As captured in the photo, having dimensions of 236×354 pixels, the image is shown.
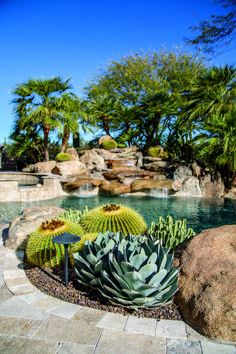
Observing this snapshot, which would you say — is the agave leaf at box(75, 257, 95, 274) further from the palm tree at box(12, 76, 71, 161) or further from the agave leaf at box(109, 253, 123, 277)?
the palm tree at box(12, 76, 71, 161)

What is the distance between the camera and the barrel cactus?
12.7 feet

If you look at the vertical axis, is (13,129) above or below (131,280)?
above

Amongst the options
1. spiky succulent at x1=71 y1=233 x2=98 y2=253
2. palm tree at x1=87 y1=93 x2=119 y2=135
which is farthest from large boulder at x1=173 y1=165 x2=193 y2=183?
spiky succulent at x1=71 y1=233 x2=98 y2=253

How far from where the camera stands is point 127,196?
1289 centimetres

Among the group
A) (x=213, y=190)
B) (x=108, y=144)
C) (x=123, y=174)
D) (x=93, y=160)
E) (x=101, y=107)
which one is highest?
(x=101, y=107)

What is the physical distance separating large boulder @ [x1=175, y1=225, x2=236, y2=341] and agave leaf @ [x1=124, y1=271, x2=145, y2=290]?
1.75ft

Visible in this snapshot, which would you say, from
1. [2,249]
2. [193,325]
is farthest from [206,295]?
[2,249]

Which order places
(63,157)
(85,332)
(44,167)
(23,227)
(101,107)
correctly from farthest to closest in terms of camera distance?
1. (101,107)
2. (63,157)
3. (44,167)
4. (23,227)
5. (85,332)

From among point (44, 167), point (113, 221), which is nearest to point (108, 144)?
point (44, 167)

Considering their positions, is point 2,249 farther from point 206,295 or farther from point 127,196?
point 127,196

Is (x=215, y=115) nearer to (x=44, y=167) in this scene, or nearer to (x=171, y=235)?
(x=44, y=167)

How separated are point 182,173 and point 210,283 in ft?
42.6

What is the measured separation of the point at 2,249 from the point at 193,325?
11.4 ft

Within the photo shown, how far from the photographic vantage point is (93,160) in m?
17.4
